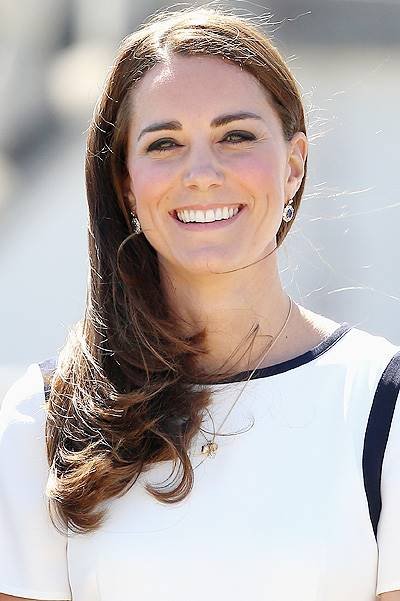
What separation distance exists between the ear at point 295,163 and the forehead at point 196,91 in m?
0.07

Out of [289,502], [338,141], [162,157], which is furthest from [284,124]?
[338,141]

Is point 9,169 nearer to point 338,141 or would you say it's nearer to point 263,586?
point 338,141

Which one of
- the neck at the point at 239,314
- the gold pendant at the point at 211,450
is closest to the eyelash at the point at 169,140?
the neck at the point at 239,314

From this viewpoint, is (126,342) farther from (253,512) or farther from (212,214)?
(253,512)

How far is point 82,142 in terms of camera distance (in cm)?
701

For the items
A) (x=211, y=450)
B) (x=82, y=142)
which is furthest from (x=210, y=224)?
(x=82, y=142)

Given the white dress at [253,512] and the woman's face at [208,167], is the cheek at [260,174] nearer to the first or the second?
the woman's face at [208,167]

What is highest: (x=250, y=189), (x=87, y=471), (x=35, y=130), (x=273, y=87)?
(x=35, y=130)

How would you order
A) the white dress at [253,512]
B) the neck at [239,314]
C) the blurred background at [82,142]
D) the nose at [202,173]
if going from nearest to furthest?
1. the white dress at [253,512]
2. the nose at [202,173]
3. the neck at [239,314]
4. the blurred background at [82,142]

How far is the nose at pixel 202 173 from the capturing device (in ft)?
7.03

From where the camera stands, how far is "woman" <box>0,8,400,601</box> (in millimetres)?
2062

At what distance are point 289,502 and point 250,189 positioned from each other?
0.51 m

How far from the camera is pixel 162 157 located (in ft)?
7.25

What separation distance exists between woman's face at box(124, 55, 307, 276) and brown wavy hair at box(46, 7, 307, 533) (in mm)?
55
